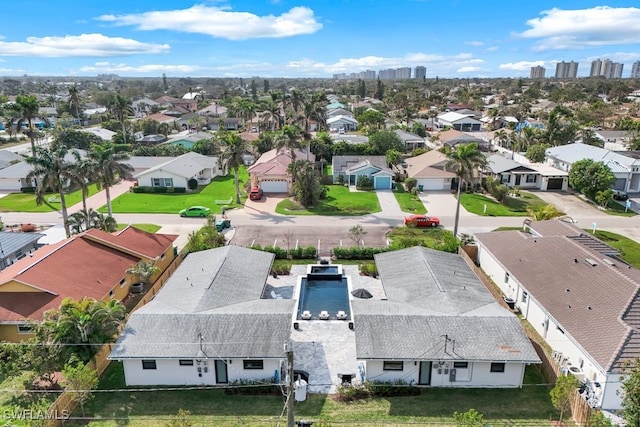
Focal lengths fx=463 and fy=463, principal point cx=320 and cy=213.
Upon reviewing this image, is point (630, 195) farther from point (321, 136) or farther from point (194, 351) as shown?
point (194, 351)

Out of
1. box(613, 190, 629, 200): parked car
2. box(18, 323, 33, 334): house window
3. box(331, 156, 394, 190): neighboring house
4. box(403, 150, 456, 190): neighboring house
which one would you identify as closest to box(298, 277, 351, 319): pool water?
box(18, 323, 33, 334): house window

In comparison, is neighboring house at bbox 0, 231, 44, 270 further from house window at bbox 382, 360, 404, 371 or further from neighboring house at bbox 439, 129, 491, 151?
neighboring house at bbox 439, 129, 491, 151

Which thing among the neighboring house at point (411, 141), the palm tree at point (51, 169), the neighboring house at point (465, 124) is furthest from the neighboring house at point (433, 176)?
the neighboring house at point (465, 124)

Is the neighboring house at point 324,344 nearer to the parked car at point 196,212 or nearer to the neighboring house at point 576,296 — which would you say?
the neighboring house at point 576,296

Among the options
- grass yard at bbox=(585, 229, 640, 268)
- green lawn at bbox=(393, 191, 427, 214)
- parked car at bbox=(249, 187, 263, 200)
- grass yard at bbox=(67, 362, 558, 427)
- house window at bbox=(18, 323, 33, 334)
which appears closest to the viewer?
grass yard at bbox=(67, 362, 558, 427)

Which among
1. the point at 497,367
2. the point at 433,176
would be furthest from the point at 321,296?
the point at 433,176

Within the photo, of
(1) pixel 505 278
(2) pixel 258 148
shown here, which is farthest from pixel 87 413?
(2) pixel 258 148

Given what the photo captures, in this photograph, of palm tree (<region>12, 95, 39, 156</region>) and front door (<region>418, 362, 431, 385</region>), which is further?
palm tree (<region>12, 95, 39, 156</region>)
